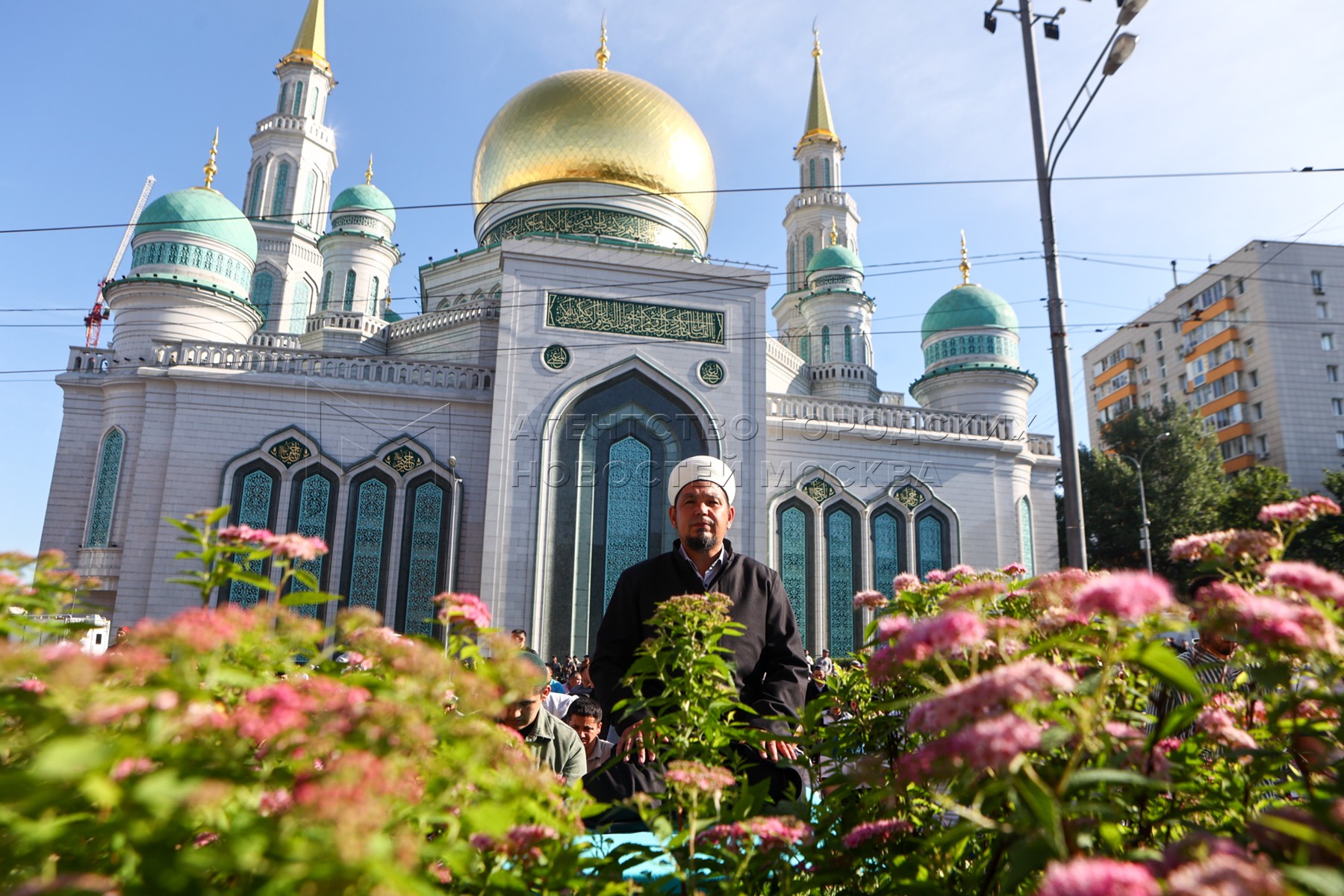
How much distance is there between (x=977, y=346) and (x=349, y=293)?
13.5 m

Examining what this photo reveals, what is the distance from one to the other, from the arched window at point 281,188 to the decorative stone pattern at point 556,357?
11822 millimetres

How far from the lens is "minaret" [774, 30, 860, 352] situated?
21.5m

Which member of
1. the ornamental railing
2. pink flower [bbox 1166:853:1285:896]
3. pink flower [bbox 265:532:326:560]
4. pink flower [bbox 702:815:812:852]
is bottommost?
pink flower [bbox 702:815:812:852]

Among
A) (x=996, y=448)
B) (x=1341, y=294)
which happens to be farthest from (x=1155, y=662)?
(x=1341, y=294)

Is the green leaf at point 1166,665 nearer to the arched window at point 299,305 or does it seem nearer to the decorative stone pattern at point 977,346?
the decorative stone pattern at point 977,346

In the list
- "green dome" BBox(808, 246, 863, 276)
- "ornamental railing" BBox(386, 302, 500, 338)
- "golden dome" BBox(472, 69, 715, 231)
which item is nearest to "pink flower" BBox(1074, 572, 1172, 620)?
"ornamental railing" BBox(386, 302, 500, 338)

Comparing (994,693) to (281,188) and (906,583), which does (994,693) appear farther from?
(281,188)

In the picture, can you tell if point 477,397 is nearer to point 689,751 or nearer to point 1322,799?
point 689,751

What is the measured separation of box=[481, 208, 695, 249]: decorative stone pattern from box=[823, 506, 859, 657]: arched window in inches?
247

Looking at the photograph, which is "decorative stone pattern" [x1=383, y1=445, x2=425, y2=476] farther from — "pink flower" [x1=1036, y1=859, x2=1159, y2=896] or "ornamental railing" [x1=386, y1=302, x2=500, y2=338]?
"pink flower" [x1=1036, y1=859, x2=1159, y2=896]

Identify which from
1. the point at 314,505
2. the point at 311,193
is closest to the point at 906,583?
the point at 314,505

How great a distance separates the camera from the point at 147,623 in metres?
1.00

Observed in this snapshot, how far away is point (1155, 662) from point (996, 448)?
14932mm

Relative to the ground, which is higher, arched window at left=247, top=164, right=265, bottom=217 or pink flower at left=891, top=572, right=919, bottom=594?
arched window at left=247, top=164, right=265, bottom=217
